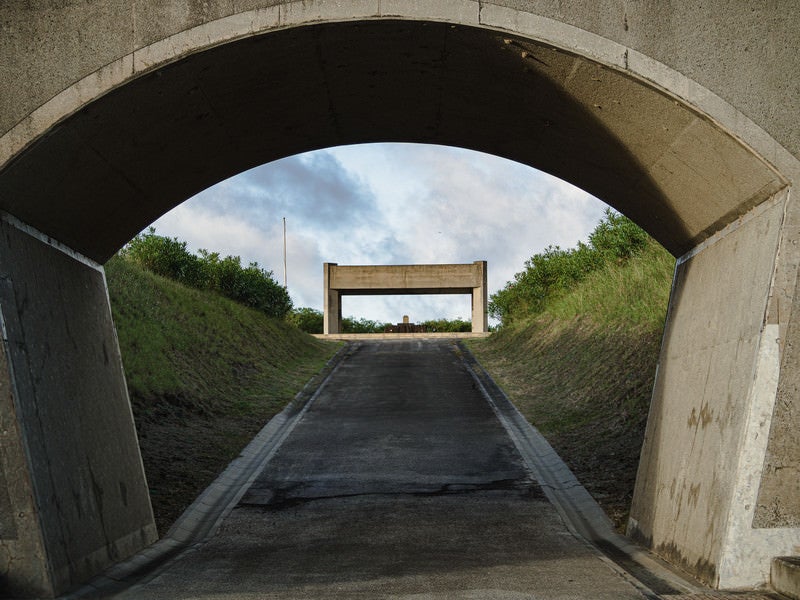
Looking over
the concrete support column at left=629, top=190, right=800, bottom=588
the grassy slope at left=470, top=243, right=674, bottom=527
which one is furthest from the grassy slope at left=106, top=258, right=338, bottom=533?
the concrete support column at left=629, top=190, right=800, bottom=588

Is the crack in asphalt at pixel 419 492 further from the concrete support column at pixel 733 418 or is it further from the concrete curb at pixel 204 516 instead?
the concrete support column at pixel 733 418

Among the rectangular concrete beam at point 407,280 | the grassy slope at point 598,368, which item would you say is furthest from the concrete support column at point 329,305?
the grassy slope at point 598,368

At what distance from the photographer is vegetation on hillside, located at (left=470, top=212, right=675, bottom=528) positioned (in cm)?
1459

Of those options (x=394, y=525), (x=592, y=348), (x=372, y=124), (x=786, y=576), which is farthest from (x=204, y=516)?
(x=592, y=348)

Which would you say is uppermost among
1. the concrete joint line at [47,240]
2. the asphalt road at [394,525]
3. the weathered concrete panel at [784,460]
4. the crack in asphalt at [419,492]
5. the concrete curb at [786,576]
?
the concrete joint line at [47,240]

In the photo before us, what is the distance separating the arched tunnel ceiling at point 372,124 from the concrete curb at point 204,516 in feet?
10.9

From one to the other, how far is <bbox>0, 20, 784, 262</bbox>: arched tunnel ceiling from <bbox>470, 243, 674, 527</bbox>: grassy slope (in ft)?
15.3

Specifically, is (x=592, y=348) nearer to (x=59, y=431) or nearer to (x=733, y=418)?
(x=733, y=418)

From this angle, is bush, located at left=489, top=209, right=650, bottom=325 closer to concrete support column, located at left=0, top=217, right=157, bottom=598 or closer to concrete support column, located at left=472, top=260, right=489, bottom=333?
concrete support column, located at left=472, top=260, right=489, bottom=333

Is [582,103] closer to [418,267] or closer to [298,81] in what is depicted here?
[298,81]

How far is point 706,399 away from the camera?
24.3 ft

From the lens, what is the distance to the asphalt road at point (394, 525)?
7.04m

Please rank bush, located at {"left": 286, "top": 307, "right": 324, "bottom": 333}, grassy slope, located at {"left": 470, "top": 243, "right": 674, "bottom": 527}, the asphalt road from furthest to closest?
bush, located at {"left": 286, "top": 307, "right": 324, "bottom": 333} → grassy slope, located at {"left": 470, "top": 243, "right": 674, "bottom": 527} → the asphalt road

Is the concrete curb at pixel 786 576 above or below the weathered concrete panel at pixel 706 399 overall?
below
